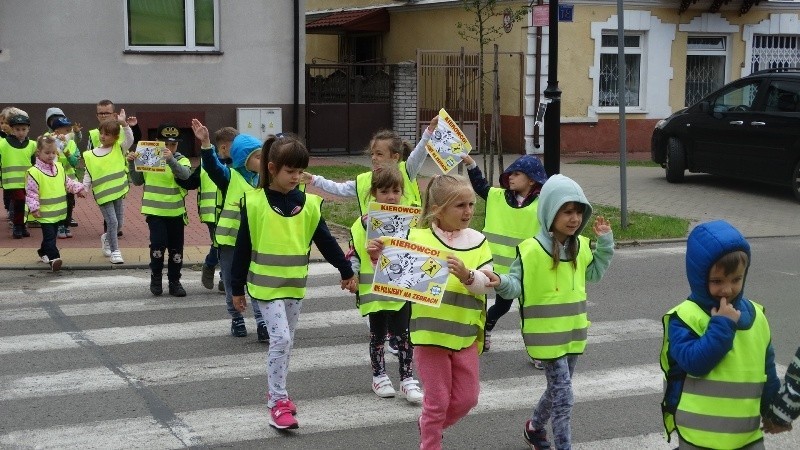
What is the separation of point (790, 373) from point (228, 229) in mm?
5195

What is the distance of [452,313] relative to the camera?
529cm

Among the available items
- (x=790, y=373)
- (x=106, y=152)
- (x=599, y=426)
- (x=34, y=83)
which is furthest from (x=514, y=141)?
(x=790, y=373)

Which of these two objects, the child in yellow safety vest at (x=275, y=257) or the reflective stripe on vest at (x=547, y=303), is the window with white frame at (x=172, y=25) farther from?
the reflective stripe on vest at (x=547, y=303)

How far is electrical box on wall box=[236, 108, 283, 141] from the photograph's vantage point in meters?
20.7

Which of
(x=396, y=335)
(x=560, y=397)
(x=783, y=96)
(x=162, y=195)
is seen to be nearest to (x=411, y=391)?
(x=396, y=335)

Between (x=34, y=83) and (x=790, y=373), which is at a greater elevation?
(x=34, y=83)

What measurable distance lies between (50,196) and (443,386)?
695 centimetres

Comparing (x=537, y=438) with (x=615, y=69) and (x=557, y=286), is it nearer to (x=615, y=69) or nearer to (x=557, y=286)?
(x=557, y=286)

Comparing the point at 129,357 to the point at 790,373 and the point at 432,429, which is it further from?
the point at 790,373

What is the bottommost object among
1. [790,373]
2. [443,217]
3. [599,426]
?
[599,426]

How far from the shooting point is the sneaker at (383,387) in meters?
6.86

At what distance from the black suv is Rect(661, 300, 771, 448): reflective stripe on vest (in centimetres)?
1275

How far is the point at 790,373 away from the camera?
3.85 meters

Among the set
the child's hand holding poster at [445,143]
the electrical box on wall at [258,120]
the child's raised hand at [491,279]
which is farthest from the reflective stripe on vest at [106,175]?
the electrical box on wall at [258,120]
